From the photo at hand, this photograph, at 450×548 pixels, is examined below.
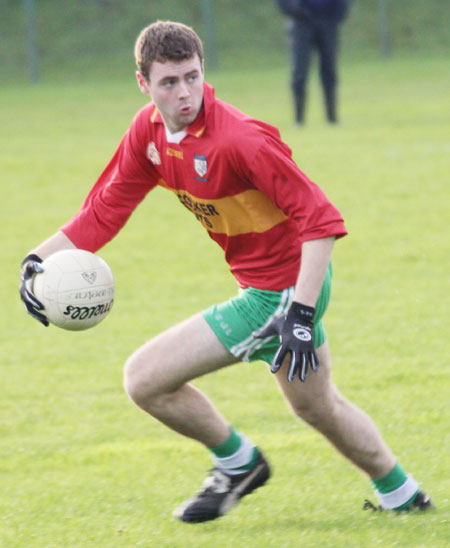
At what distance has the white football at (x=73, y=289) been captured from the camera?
4363 millimetres

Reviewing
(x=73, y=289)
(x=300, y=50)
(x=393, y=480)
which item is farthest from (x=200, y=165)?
(x=300, y=50)

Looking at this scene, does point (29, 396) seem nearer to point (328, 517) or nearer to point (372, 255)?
point (328, 517)

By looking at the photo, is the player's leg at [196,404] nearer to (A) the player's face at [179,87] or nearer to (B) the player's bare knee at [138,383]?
(B) the player's bare knee at [138,383]

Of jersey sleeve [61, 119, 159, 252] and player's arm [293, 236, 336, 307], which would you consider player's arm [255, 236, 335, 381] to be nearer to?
player's arm [293, 236, 336, 307]

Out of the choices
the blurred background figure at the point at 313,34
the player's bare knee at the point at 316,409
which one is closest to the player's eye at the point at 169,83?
the player's bare knee at the point at 316,409

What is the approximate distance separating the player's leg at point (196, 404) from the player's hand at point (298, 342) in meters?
0.39

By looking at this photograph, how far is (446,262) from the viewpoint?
912 centimetres

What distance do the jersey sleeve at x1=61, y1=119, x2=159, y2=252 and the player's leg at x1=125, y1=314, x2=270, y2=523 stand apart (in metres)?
0.61

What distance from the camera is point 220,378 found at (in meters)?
6.75

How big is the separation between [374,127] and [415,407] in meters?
10.8

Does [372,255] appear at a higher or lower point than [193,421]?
lower

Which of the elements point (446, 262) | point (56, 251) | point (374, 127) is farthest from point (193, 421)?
point (374, 127)

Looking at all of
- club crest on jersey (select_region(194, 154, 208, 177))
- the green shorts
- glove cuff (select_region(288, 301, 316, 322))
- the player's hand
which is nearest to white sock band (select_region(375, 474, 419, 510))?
the green shorts

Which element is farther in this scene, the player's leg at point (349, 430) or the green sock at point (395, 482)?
the green sock at point (395, 482)
